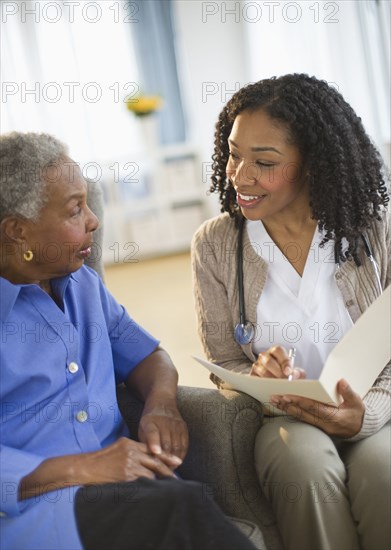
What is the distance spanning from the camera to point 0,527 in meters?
1.44

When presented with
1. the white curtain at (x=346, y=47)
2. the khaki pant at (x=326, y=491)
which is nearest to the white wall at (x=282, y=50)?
the white curtain at (x=346, y=47)

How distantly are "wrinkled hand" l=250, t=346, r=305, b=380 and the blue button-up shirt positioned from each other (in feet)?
1.15

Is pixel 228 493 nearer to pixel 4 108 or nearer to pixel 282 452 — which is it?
pixel 282 452

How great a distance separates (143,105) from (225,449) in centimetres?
462

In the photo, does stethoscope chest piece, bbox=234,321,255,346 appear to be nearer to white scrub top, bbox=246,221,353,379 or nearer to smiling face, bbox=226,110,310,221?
white scrub top, bbox=246,221,353,379

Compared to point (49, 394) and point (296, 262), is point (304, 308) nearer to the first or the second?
point (296, 262)

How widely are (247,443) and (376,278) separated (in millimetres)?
501

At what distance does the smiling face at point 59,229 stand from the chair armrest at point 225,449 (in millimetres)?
448

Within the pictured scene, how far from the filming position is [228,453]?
1.72m

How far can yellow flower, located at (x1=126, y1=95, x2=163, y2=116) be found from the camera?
19.6 ft

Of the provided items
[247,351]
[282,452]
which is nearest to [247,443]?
[282,452]

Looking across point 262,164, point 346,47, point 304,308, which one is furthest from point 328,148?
point 346,47

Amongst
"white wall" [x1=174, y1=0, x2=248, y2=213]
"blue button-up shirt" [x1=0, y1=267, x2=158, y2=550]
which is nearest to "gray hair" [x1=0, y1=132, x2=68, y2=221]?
"blue button-up shirt" [x1=0, y1=267, x2=158, y2=550]

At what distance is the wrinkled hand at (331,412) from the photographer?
1.69 meters
